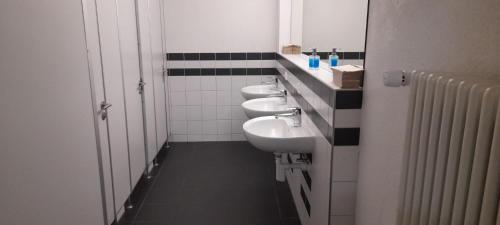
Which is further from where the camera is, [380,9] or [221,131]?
[221,131]

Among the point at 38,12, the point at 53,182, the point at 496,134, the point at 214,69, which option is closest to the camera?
the point at 496,134

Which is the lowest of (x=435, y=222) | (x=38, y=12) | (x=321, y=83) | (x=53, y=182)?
(x=53, y=182)

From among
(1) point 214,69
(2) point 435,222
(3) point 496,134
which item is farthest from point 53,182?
(1) point 214,69

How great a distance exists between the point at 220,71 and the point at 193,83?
363 mm

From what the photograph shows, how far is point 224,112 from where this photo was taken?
4594mm

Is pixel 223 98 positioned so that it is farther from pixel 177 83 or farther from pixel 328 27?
pixel 328 27

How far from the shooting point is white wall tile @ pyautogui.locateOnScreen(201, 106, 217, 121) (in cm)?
458

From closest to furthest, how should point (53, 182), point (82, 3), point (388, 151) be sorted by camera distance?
point (388, 151) < point (53, 182) < point (82, 3)

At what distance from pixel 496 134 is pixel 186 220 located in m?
2.39

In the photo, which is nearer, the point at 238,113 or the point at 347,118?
the point at 347,118

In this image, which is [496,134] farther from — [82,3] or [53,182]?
[82,3]

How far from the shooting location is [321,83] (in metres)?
2.02

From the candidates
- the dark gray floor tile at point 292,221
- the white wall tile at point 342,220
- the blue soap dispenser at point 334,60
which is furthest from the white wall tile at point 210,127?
the white wall tile at point 342,220

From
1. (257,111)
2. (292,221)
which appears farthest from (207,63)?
(292,221)
